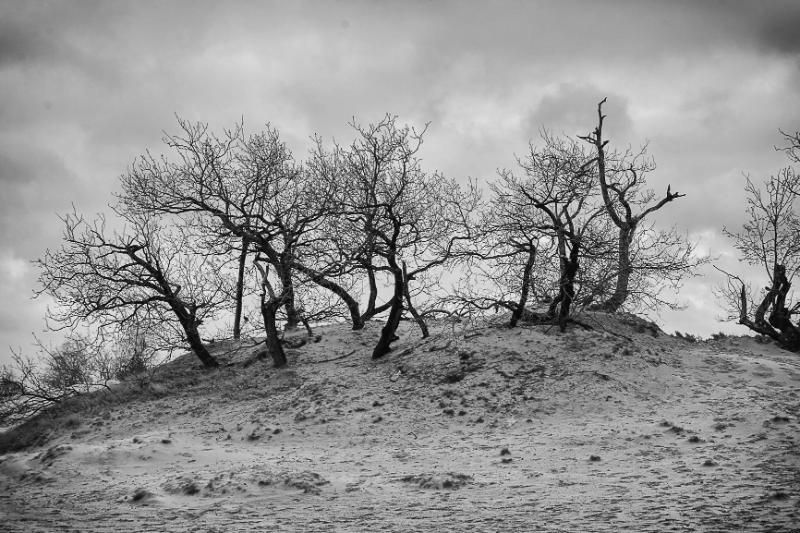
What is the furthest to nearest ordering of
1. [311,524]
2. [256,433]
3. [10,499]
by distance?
[256,433] → [10,499] → [311,524]

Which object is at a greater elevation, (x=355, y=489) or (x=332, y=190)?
(x=332, y=190)

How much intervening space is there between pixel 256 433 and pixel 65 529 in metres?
5.33

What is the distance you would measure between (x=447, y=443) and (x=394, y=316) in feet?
19.8

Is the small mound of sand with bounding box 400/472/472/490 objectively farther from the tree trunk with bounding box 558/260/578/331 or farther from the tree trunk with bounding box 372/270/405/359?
the tree trunk with bounding box 372/270/405/359

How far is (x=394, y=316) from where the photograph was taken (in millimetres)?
16828

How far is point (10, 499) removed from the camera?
Answer: 31.9 feet

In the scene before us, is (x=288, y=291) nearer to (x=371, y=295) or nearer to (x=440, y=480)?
(x=371, y=295)

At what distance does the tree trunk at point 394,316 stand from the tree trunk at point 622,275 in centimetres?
526

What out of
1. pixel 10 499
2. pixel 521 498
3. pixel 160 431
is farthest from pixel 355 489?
pixel 160 431

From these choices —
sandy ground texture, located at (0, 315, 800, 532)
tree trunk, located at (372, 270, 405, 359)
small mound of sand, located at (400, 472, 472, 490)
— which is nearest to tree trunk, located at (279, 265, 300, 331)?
sandy ground texture, located at (0, 315, 800, 532)

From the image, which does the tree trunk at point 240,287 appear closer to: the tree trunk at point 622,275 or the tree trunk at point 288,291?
the tree trunk at point 288,291

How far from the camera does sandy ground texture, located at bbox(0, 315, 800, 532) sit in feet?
23.9

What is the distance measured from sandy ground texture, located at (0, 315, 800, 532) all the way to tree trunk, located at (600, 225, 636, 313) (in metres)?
0.55

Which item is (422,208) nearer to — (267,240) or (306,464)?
(267,240)
